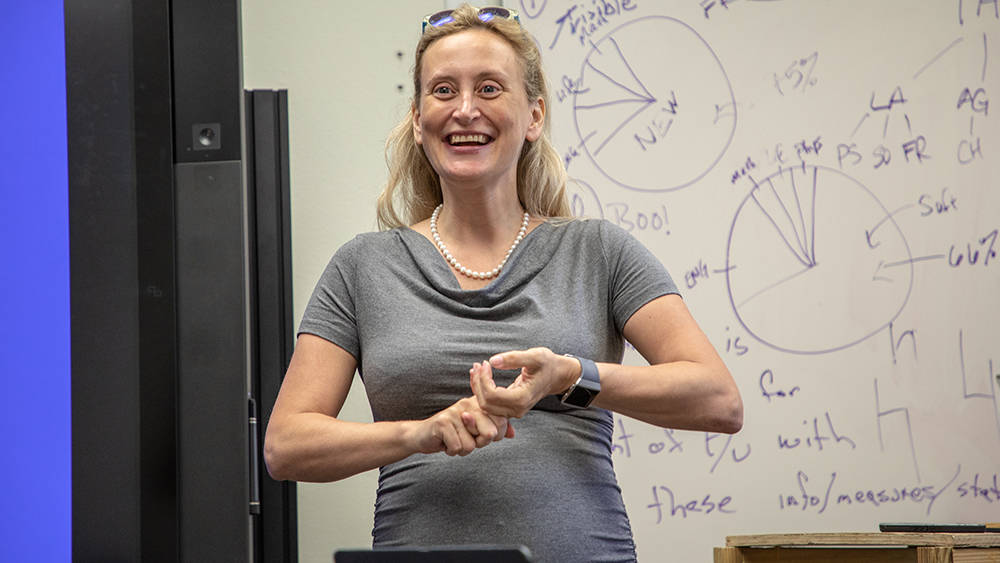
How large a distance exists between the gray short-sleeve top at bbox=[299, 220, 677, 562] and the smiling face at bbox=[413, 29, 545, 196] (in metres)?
0.12

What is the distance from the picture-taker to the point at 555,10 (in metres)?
2.35


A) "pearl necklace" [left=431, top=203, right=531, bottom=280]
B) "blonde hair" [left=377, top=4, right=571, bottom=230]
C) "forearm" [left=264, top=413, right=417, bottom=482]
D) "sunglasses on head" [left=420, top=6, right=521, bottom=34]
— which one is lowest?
"forearm" [left=264, top=413, right=417, bottom=482]

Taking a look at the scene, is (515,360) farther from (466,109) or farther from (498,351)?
(466,109)

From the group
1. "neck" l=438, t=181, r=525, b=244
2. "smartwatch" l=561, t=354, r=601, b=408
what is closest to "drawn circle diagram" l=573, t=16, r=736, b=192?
"neck" l=438, t=181, r=525, b=244

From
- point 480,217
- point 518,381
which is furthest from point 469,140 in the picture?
point 518,381

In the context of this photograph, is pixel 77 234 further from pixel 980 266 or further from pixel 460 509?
pixel 980 266

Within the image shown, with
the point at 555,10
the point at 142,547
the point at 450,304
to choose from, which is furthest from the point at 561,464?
the point at 555,10

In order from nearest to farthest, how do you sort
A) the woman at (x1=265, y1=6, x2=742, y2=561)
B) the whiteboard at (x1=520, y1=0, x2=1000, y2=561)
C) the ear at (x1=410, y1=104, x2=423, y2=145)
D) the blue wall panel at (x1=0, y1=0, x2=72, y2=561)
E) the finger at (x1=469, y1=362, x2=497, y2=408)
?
the blue wall panel at (x1=0, y1=0, x2=72, y2=561)
the finger at (x1=469, y1=362, x2=497, y2=408)
the woman at (x1=265, y1=6, x2=742, y2=561)
the ear at (x1=410, y1=104, x2=423, y2=145)
the whiteboard at (x1=520, y1=0, x2=1000, y2=561)

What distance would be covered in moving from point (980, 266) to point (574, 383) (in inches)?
67.4

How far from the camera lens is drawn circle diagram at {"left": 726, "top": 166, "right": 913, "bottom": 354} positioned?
231 centimetres

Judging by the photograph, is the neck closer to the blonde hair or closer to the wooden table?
the blonde hair

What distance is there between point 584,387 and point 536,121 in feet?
1.47

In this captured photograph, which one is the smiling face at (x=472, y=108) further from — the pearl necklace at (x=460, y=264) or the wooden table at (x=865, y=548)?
the wooden table at (x=865, y=548)

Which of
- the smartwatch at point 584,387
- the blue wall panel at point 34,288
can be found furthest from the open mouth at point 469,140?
the blue wall panel at point 34,288
